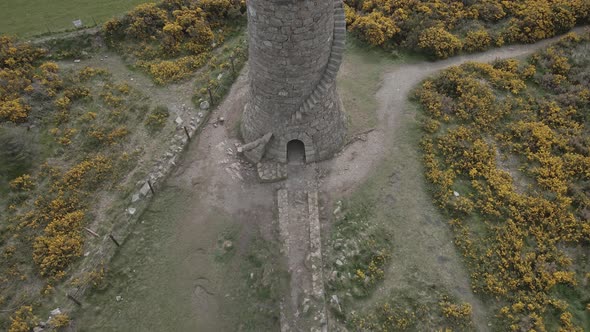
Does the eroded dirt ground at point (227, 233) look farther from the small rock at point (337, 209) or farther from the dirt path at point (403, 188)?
the small rock at point (337, 209)

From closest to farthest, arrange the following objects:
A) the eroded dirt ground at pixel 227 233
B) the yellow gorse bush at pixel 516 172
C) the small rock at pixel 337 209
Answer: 1. the eroded dirt ground at pixel 227 233
2. the yellow gorse bush at pixel 516 172
3. the small rock at pixel 337 209

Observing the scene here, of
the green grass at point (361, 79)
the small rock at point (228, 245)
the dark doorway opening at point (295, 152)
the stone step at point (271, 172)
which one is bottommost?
the small rock at point (228, 245)

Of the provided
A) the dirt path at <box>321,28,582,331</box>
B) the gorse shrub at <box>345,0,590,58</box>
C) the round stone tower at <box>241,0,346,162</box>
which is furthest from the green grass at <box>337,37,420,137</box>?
the round stone tower at <box>241,0,346,162</box>

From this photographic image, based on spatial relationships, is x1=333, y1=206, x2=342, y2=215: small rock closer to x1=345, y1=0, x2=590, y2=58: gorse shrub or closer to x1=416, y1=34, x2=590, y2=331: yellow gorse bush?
x1=416, y1=34, x2=590, y2=331: yellow gorse bush

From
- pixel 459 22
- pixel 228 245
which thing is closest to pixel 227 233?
pixel 228 245

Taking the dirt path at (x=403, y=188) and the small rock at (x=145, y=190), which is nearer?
the dirt path at (x=403, y=188)

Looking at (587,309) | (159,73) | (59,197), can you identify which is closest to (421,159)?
(587,309)

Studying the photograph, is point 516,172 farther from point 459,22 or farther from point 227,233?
point 227,233

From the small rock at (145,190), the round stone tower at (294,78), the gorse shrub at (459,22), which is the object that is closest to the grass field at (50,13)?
the small rock at (145,190)
